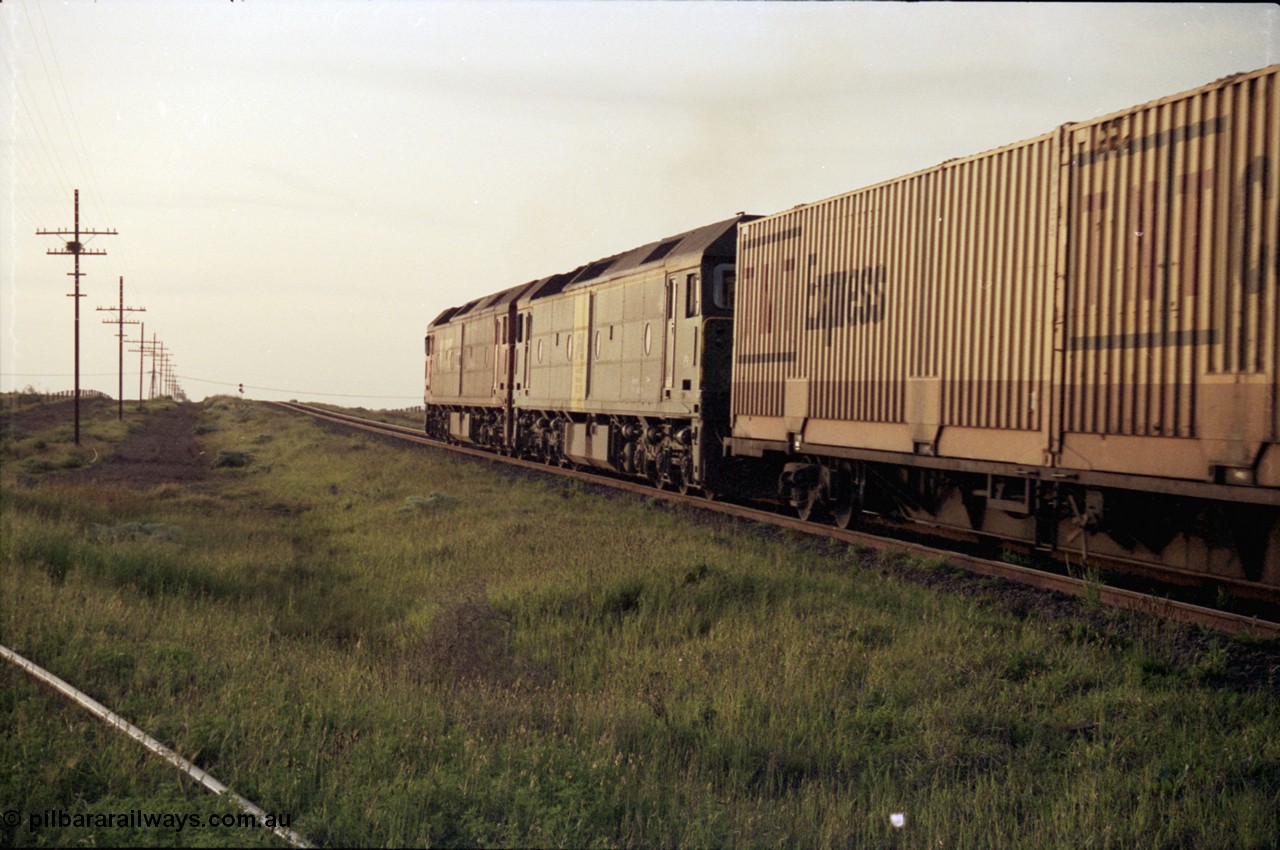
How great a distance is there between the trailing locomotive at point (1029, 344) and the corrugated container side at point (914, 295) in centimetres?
3

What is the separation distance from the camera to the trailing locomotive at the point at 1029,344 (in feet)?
26.1

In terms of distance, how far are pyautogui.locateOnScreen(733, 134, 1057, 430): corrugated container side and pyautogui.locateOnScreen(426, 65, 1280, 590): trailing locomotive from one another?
1.0 inches

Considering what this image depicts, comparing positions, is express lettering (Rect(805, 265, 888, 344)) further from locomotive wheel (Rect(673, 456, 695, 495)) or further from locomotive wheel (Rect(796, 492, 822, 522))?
locomotive wheel (Rect(673, 456, 695, 495))

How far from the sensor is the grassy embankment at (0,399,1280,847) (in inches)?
205

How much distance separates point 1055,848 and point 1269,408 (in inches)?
168

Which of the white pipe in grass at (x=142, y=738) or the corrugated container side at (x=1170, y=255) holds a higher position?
the corrugated container side at (x=1170, y=255)

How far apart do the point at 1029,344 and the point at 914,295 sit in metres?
1.97

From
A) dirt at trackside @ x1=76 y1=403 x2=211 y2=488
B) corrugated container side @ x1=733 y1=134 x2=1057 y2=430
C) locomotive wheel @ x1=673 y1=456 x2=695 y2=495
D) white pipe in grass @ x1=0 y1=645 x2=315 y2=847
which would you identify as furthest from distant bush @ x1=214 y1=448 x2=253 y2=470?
white pipe in grass @ x1=0 y1=645 x2=315 y2=847

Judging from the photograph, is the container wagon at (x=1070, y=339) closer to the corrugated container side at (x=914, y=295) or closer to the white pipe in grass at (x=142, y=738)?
the corrugated container side at (x=914, y=295)

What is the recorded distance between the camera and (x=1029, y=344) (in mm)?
9930

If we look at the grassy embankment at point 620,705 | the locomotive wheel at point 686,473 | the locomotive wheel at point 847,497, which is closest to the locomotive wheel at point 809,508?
the locomotive wheel at point 847,497

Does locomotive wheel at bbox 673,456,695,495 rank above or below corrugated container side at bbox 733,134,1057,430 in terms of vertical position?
below

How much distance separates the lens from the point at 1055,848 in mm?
4965

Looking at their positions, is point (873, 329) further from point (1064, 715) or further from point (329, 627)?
point (329, 627)
